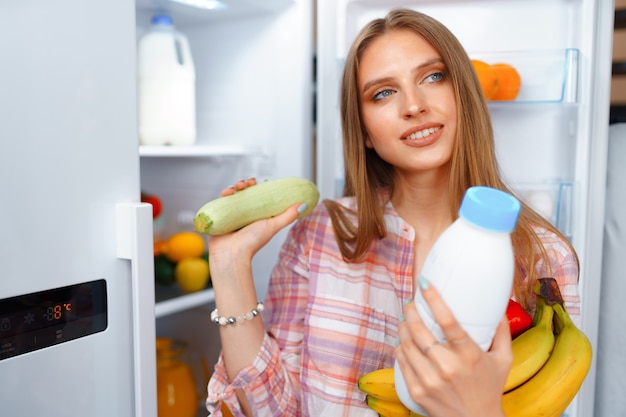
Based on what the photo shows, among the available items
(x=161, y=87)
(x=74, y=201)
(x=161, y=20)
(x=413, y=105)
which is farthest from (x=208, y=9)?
(x=74, y=201)

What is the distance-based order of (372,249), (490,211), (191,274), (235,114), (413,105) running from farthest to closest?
(235,114) < (191,274) < (372,249) < (413,105) < (490,211)

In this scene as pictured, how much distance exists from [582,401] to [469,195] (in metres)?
0.90

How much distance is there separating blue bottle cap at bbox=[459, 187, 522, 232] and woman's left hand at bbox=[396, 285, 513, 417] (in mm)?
91

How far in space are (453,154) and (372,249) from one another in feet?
0.81

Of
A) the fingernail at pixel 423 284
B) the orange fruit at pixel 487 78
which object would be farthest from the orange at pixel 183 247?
the fingernail at pixel 423 284

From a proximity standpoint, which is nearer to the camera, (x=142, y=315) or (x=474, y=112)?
(x=142, y=315)

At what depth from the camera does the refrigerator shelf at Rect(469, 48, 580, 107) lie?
120 centimetres

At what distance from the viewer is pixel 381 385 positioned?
2.83 ft

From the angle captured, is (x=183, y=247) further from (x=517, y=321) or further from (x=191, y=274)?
(x=517, y=321)

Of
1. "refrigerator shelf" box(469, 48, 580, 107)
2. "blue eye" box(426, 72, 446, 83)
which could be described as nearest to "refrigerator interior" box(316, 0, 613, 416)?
"refrigerator shelf" box(469, 48, 580, 107)

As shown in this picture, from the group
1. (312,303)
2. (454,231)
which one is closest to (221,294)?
(312,303)

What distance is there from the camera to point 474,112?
110cm

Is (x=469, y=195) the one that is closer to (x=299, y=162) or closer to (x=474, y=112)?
(x=474, y=112)

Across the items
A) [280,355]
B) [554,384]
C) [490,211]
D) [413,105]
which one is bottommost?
[280,355]
